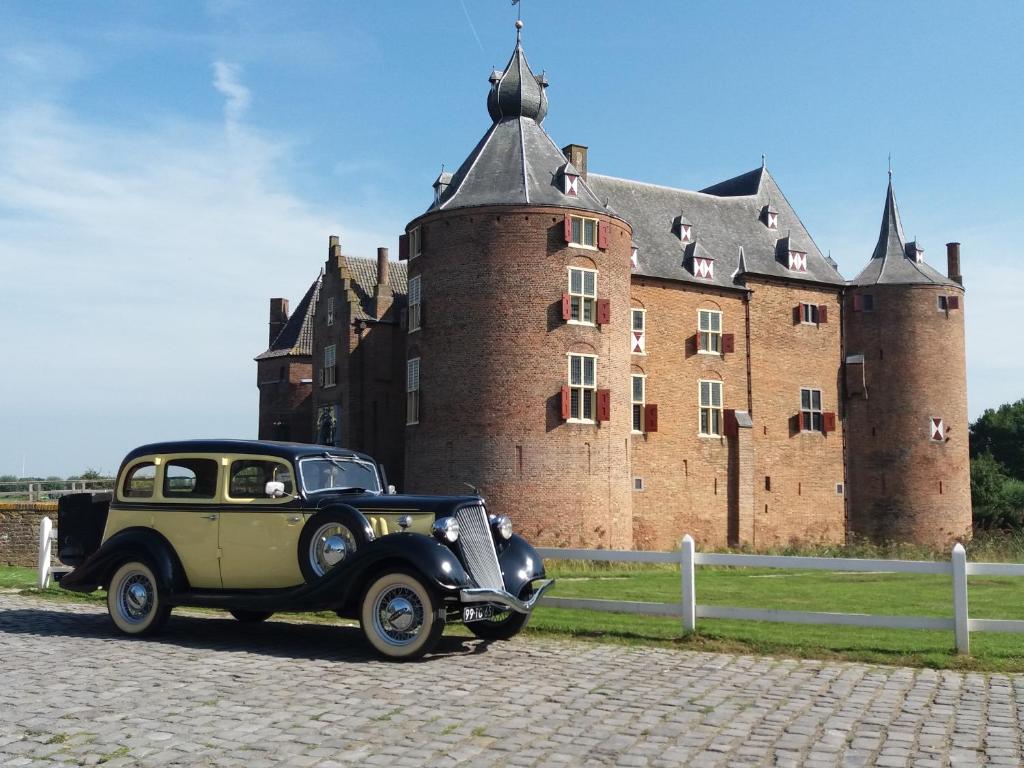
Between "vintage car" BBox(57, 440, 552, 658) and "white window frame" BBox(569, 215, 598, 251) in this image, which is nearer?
"vintage car" BBox(57, 440, 552, 658)

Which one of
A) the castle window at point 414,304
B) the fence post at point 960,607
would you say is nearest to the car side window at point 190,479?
the fence post at point 960,607

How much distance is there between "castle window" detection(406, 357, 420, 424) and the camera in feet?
104

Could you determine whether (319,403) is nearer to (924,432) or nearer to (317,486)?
(924,432)

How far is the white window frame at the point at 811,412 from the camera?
39188 millimetres

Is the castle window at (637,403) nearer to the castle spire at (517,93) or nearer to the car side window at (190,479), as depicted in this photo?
the castle spire at (517,93)

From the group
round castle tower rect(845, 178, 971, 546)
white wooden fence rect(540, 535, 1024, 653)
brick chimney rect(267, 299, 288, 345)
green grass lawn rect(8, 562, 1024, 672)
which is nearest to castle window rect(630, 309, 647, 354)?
round castle tower rect(845, 178, 971, 546)

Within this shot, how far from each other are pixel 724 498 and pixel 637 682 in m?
29.5

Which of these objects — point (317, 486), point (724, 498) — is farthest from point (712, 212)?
point (317, 486)

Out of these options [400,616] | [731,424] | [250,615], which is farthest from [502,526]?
[731,424]

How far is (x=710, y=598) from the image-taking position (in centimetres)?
1689

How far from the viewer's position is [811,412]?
39.3 metres

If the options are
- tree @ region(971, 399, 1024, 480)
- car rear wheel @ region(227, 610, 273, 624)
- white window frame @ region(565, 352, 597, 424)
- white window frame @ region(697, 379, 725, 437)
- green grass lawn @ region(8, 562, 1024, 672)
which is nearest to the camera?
green grass lawn @ region(8, 562, 1024, 672)

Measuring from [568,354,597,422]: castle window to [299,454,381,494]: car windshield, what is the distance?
18931 millimetres

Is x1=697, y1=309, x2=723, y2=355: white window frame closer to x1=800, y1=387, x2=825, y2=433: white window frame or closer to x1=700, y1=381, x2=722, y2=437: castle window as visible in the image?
x1=700, y1=381, x2=722, y2=437: castle window
